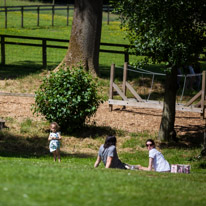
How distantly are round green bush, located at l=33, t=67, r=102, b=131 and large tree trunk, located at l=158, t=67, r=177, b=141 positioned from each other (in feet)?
6.24

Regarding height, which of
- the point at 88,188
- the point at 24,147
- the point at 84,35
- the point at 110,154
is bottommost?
the point at 24,147

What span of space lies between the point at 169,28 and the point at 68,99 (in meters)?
3.46

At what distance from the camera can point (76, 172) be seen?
28.0 ft

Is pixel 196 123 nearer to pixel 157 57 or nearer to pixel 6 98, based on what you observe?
pixel 157 57

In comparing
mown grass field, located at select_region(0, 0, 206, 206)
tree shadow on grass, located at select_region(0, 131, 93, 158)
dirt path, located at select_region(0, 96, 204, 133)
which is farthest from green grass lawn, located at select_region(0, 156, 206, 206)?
dirt path, located at select_region(0, 96, 204, 133)

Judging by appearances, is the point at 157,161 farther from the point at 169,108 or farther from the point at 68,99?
the point at 68,99

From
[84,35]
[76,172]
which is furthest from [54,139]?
[84,35]

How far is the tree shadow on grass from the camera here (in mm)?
12586

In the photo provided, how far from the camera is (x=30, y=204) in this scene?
612cm

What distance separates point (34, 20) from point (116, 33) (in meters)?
7.04

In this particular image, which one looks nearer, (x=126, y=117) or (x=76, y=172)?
(x=76, y=172)

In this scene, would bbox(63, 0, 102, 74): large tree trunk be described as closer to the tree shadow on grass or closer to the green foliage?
the tree shadow on grass

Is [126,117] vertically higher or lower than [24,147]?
higher

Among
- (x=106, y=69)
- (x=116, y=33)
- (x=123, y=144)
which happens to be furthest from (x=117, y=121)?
(x=116, y=33)
